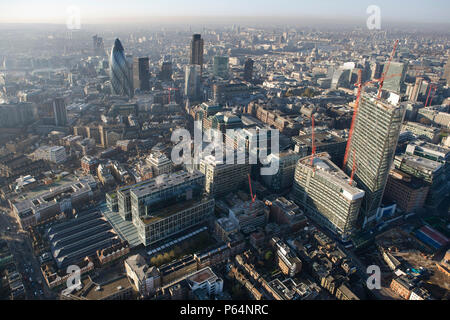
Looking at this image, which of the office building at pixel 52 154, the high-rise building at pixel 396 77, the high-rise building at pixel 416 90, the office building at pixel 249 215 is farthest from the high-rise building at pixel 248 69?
the office building at pixel 249 215

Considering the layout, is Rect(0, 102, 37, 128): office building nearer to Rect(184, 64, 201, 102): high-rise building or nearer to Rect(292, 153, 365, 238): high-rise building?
Rect(184, 64, 201, 102): high-rise building

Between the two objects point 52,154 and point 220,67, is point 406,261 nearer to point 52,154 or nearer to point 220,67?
point 52,154

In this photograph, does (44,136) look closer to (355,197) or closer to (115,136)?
(115,136)

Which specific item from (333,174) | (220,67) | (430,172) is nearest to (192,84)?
(220,67)

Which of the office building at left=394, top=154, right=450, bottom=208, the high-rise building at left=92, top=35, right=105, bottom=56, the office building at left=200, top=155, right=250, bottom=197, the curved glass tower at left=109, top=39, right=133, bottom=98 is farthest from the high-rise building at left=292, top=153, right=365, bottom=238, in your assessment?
the high-rise building at left=92, top=35, right=105, bottom=56

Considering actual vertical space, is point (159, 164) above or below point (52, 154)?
above

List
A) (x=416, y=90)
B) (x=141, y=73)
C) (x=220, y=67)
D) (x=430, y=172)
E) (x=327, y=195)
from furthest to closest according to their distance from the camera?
(x=220, y=67)
(x=141, y=73)
(x=416, y=90)
(x=430, y=172)
(x=327, y=195)

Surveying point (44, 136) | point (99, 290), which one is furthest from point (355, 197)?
point (44, 136)

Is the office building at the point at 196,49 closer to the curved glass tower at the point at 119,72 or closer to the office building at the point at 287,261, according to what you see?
the curved glass tower at the point at 119,72
